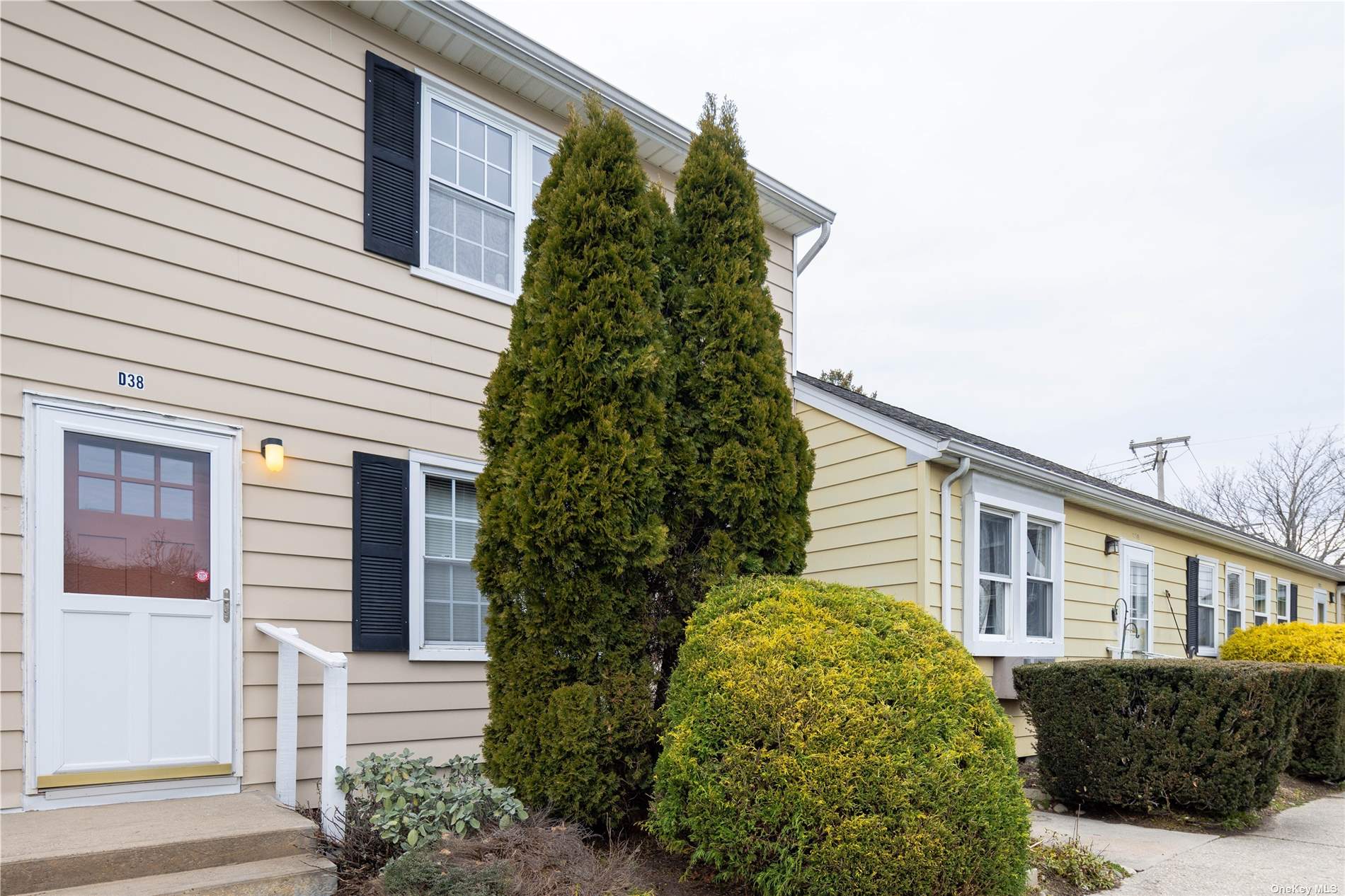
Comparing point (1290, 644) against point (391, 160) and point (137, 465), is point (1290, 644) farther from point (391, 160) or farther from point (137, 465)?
point (137, 465)

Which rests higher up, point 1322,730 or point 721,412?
point 721,412

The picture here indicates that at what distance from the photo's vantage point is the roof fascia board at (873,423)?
7.66 meters

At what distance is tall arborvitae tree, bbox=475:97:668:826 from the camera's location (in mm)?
3881

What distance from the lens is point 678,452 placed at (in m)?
4.38

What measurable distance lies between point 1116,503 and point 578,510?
779 centimetres

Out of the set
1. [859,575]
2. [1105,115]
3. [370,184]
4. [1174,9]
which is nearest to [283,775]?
[370,184]

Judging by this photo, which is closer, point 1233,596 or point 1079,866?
point 1079,866

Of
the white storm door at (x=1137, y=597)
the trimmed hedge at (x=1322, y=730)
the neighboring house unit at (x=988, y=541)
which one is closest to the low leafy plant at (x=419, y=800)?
the neighboring house unit at (x=988, y=541)

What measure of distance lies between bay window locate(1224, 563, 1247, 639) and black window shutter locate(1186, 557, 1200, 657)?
1.11 m

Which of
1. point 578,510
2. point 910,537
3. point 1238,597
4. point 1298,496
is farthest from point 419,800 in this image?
point 1298,496

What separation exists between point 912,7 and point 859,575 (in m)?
6.14

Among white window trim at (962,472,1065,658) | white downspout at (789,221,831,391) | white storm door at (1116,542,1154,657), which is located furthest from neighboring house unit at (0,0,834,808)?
white storm door at (1116,542,1154,657)

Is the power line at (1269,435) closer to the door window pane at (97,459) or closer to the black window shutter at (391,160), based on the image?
the black window shutter at (391,160)

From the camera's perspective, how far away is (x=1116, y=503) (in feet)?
31.4
